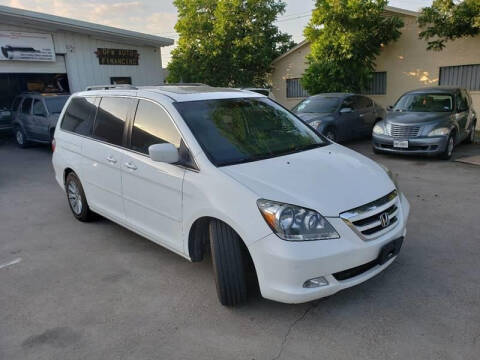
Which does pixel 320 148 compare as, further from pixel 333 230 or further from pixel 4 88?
pixel 4 88

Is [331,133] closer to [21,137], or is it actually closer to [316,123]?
[316,123]

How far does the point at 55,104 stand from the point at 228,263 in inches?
394

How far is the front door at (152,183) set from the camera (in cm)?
333

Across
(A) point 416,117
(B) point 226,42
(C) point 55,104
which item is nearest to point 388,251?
(A) point 416,117

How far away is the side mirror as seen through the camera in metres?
3.11

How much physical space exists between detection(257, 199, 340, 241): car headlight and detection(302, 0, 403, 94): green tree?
39.2 feet

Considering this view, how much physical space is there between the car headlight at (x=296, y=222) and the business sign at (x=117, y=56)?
46.5 feet

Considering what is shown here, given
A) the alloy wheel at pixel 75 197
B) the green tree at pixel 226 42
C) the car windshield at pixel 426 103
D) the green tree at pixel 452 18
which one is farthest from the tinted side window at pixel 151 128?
the green tree at pixel 226 42

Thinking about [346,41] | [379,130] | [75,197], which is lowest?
[75,197]

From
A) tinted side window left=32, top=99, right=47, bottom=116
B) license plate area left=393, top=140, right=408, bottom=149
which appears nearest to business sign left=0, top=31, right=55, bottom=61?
tinted side window left=32, top=99, right=47, bottom=116

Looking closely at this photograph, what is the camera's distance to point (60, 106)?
11016mm

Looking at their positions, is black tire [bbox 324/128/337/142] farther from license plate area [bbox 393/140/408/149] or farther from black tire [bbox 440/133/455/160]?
black tire [bbox 440/133/455/160]

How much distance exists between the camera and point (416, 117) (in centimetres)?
851

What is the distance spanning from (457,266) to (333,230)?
1.78 metres
